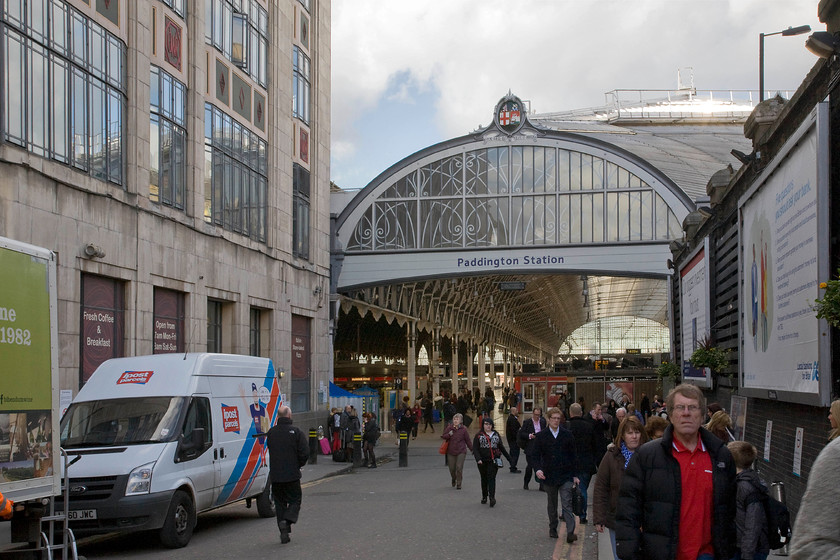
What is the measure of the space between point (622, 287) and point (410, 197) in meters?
52.5

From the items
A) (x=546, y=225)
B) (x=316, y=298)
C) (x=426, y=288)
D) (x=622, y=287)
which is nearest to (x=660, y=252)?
(x=546, y=225)

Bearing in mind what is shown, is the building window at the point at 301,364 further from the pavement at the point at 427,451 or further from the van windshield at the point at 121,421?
the van windshield at the point at 121,421

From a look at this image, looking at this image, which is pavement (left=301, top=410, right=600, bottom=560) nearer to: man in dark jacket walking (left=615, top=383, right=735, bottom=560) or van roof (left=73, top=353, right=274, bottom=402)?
van roof (left=73, top=353, right=274, bottom=402)

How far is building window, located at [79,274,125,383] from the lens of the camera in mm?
21406

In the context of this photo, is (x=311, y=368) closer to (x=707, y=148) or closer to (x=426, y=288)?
(x=426, y=288)

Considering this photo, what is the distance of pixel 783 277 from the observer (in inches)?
472

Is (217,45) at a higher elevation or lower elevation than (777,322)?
higher

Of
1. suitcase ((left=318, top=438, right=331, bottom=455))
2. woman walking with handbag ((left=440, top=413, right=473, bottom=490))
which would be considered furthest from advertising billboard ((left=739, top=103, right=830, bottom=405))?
suitcase ((left=318, top=438, right=331, bottom=455))

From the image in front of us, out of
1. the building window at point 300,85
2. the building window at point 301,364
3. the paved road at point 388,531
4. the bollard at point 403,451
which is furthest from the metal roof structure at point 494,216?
the paved road at point 388,531

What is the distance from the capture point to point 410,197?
134 feet

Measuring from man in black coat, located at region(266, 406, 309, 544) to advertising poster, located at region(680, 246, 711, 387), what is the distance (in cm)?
968

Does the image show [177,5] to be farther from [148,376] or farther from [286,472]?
[286,472]

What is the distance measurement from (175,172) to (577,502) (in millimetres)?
16189

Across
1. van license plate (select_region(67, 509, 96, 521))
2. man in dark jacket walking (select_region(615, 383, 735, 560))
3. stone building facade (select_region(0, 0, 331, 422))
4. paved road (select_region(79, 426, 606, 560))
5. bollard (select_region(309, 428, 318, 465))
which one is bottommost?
bollard (select_region(309, 428, 318, 465))
